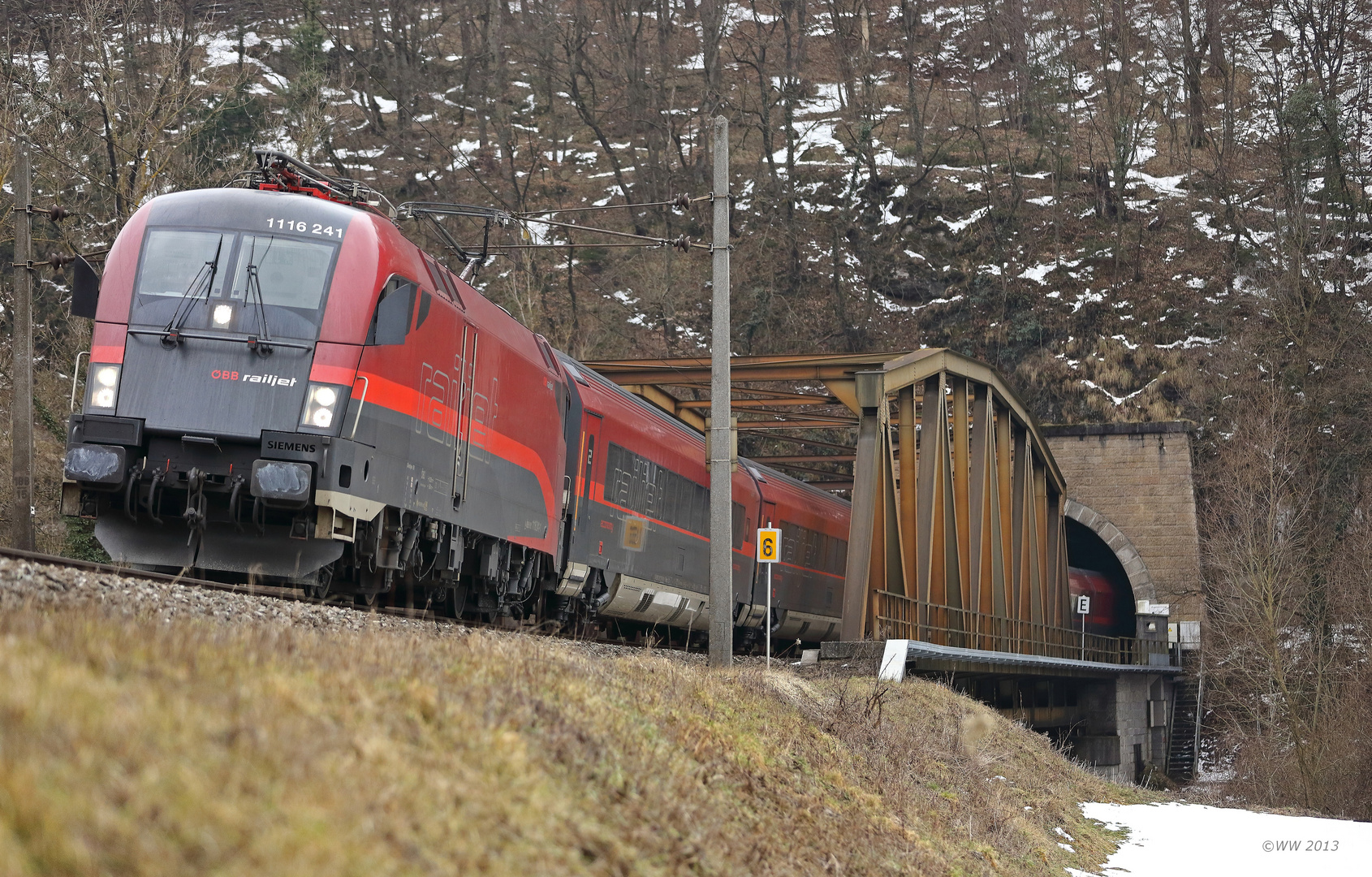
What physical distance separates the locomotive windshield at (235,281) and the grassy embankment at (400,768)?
388cm

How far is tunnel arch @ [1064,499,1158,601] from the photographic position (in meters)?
41.0

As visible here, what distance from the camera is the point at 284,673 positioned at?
5430mm

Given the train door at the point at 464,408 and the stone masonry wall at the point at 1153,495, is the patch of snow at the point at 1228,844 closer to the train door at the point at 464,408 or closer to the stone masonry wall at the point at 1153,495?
the train door at the point at 464,408

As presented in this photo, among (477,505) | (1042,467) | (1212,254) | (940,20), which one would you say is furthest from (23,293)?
(940,20)

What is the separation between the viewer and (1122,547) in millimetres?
41500

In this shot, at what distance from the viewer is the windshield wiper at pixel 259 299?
36.7ft

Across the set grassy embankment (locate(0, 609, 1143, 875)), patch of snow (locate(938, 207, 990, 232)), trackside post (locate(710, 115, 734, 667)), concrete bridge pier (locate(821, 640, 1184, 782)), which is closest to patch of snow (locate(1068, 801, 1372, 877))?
grassy embankment (locate(0, 609, 1143, 875))

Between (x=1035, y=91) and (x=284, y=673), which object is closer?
(x=284, y=673)

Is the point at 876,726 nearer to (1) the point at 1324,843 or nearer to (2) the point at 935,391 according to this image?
(1) the point at 1324,843

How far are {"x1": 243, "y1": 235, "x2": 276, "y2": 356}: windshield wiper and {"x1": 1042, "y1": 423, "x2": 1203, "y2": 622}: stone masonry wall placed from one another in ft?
113

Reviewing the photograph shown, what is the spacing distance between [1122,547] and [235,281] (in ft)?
117

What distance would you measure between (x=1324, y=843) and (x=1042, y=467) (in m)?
24.1

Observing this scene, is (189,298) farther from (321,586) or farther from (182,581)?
(182,581)

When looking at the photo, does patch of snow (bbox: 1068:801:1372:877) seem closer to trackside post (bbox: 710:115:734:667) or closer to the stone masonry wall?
trackside post (bbox: 710:115:734:667)
